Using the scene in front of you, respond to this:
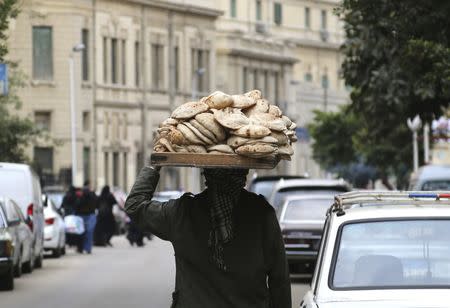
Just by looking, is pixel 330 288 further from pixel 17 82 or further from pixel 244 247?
pixel 17 82

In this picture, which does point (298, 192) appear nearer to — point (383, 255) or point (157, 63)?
point (383, 255)

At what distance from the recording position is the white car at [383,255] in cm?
1155

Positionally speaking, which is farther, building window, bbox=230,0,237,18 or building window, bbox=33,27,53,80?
building window, bbox=230,0,237,18

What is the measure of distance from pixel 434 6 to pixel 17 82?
88.5ft

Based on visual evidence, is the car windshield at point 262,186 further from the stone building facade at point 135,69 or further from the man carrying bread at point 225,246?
the stone building facade at point 135,69

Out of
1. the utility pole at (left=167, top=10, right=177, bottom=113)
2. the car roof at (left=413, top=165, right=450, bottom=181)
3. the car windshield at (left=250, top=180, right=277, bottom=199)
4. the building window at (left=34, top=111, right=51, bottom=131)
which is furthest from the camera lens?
the utility pole at (left=167, top=10, right=177, bottom=113)

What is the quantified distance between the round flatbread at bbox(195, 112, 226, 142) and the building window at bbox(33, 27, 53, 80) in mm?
77092

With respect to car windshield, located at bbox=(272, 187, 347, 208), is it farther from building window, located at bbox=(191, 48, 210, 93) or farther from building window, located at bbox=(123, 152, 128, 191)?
building window, located at bbox=(191, 48, 210, 93)

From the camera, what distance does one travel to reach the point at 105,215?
48969 millimetres

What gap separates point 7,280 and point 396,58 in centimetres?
715

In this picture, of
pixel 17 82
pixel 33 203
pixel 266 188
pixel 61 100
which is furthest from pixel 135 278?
pixel 61 100

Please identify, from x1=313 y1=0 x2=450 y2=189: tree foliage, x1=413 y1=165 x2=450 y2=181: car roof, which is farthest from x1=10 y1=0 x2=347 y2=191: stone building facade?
x1=313 y1=0 x2=450 y2=189: tree foliage

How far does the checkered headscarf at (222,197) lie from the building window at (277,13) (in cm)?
11693

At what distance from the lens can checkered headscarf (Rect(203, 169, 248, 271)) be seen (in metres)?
9.71
